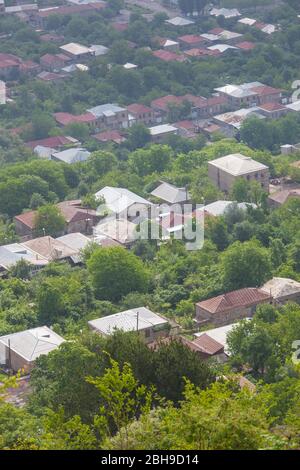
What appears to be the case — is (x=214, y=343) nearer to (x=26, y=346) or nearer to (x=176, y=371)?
(x=26, y=346)

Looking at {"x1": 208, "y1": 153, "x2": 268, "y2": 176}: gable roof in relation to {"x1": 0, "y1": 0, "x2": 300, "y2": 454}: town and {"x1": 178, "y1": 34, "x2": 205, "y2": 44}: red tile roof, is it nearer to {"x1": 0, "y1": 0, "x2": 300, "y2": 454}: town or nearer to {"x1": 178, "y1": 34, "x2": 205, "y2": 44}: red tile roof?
{"x1": 0, "y1": 0, "x2": 300, "y2": 454}: town

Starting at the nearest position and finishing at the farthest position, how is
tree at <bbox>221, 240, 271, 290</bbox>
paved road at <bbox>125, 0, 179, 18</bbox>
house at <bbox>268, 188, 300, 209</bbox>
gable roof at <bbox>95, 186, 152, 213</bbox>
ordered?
1. tree at <bbox>221, 240, 271, 290</bbox>
2. gable roof at <bbox>95, 186, 152, 213</bbox>
3. house at <bbox>268, 188, 300, 209</bbox>
4. paved road at <bbox>125, 0, 179, 18</bbox>

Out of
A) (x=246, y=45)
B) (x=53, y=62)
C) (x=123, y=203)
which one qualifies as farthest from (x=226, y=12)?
(x=123, y=203)

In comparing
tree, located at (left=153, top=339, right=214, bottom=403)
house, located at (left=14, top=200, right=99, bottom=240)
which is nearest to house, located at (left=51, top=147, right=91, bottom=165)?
house, located at (left=14, top=200, right=99, bottom=240)

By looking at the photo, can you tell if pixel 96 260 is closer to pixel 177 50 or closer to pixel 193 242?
pixel 193 242

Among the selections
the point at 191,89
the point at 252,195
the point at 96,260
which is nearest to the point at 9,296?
the point at 96,260

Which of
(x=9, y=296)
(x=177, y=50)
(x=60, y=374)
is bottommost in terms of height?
(x=177, y=50)
